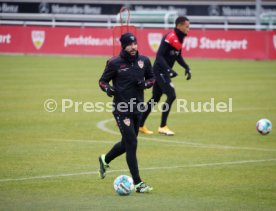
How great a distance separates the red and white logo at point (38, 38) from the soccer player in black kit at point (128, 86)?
31711 millimetres

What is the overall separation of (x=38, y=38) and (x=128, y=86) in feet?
105

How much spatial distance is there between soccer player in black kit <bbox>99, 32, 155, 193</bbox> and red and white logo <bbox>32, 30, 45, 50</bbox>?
3171 cm

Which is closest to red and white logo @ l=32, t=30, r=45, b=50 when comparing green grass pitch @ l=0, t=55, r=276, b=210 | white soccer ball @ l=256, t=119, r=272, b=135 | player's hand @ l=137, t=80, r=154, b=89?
green grass pitch @ l=0, t=55, r=276, b=210

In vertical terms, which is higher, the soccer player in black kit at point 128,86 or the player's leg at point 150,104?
the soccer player in black kit at point 128,86

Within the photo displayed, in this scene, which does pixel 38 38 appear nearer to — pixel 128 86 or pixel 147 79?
pixel 147 79

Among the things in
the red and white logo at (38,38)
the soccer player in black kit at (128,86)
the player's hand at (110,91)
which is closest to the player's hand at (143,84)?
the soccer player in black kit at (128,86)

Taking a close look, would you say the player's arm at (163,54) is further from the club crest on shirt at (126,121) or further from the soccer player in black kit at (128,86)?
the club crest on shirt at (126,121)

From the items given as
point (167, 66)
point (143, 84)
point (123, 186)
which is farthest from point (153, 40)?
point (123, 186)

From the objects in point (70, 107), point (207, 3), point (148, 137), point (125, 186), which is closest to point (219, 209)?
point (125, 186)

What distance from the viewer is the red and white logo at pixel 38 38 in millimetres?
42156

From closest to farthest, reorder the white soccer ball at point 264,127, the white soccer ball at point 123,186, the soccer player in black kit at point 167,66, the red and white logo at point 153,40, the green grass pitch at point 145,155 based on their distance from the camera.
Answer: the green grass pitch at point 145,155, the white soccer ball at point 123,186, the white soccer ball at point 264,127, the soccer player in black kit at point 167,66, the red and white logo at point 153,40

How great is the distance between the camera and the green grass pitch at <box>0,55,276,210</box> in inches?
393

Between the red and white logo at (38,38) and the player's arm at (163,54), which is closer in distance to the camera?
the player's arm at (163,54)

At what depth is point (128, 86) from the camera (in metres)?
10.9
